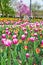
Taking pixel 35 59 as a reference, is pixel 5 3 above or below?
below

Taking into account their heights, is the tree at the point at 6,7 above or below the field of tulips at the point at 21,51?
below

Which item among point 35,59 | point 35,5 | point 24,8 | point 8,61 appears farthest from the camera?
point 35,5

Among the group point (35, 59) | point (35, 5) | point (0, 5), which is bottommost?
point (35, 5)

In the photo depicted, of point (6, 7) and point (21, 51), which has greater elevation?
point (21, 51)

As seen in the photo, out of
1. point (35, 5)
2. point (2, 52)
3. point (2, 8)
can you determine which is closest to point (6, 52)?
point (2, 52)

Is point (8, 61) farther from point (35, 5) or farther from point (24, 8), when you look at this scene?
point (35, 5)

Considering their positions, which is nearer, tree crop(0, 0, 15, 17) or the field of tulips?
the field of tulips

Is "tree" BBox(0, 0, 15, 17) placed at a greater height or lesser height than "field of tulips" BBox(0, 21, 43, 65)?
lesser

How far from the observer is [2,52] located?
2.45 m

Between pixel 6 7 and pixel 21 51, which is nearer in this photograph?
pixel 21 51

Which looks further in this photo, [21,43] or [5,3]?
[5,3]

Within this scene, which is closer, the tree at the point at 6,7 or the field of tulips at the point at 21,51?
the field of tulips at the point at 21,51

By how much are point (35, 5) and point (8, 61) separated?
1851 inches

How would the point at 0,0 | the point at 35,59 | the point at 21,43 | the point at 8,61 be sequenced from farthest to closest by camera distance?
the point at 0,0 → the point at 21,43 → the point at 35,59 → the point at 8,61
